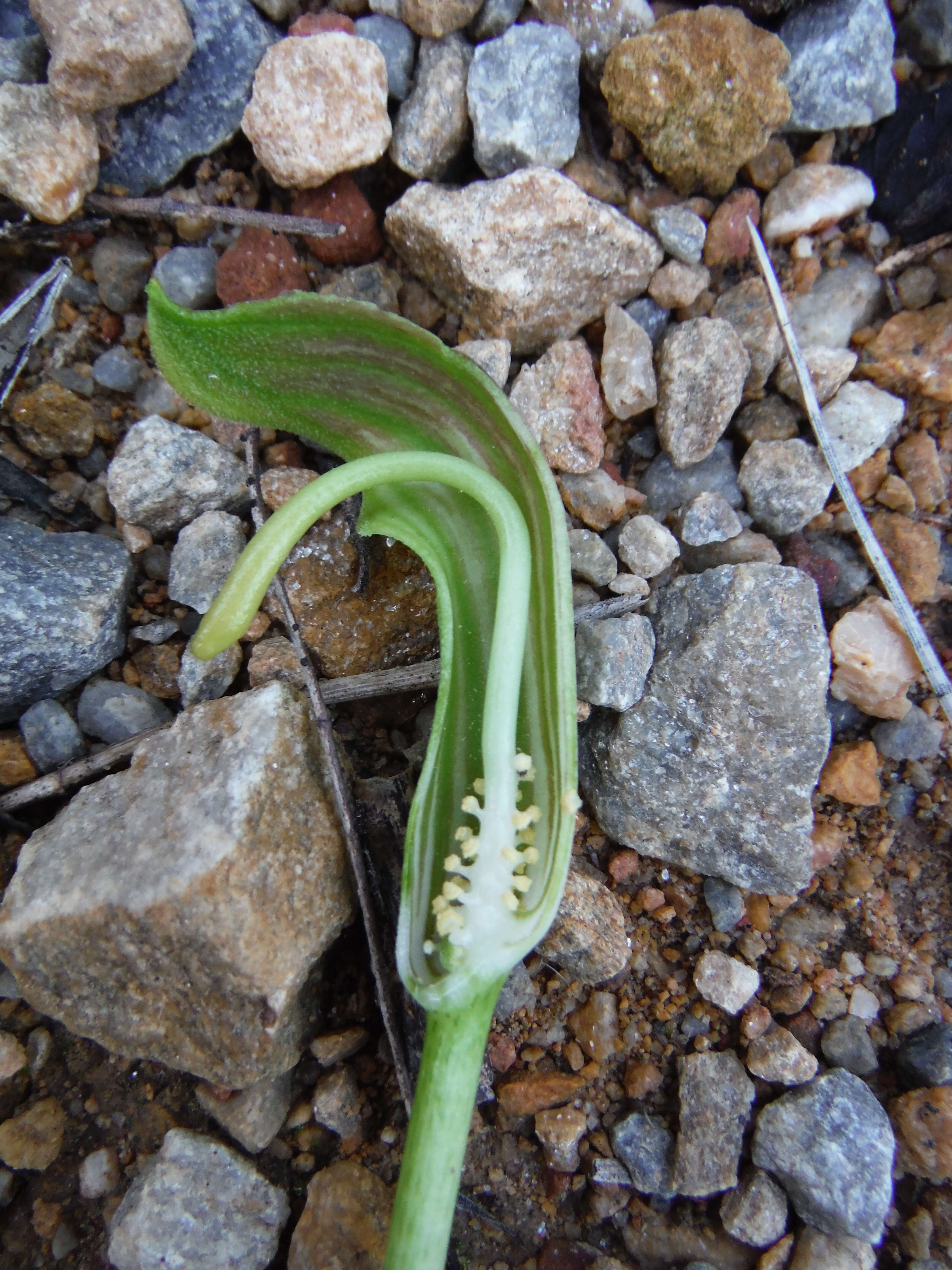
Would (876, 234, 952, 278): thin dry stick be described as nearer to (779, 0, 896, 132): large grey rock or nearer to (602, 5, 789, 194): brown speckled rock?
(779, 0, 896, 132): large grey rock

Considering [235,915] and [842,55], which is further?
[842,55]

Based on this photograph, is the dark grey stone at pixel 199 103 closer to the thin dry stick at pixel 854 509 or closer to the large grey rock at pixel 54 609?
the large grey rock at pixel 54 609

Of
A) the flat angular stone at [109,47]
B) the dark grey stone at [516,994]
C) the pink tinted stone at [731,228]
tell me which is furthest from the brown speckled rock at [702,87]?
the dark grey stone at [516,994]

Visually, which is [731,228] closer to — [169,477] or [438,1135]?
[169,477]

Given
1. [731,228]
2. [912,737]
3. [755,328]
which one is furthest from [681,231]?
[912,737]

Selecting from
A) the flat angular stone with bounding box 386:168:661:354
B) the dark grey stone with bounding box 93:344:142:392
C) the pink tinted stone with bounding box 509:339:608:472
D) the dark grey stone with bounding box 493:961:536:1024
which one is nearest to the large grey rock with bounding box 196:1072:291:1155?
the dark grey stone with bounding box 493:961:536:1024

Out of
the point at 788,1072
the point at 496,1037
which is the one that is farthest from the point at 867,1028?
the point at 496,1037

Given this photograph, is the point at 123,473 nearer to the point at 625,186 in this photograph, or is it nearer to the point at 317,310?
the point at 317,310
